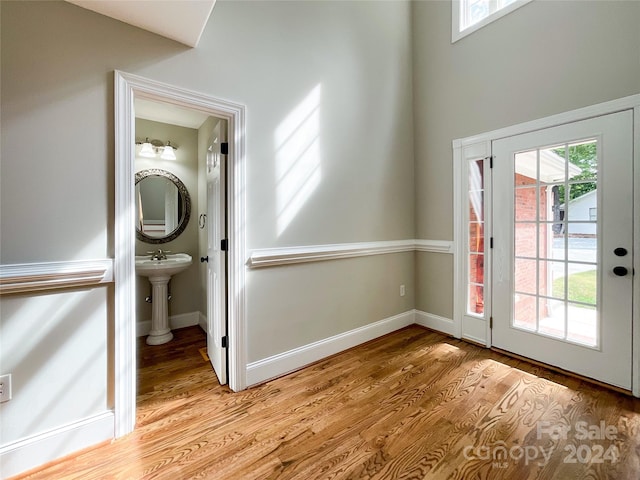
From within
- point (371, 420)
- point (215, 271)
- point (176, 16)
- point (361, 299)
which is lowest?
point (371, 420)

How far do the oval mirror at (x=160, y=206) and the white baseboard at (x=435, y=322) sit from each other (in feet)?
10.0

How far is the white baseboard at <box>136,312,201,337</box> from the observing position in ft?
10.1

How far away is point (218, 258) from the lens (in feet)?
7.06

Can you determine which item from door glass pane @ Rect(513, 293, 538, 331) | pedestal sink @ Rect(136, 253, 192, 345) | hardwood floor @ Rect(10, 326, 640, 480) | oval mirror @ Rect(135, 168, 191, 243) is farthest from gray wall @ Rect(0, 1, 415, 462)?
oval mirror @ Rect(135, 168, 191, 243)

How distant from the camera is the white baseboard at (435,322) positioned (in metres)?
3.01

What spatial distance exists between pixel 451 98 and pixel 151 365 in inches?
155

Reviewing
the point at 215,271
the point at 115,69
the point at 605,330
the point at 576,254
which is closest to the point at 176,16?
the point at 115,69

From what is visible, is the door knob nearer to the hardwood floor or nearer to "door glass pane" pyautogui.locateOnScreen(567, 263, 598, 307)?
"door glass pane" pyautogui.locateOnScreen(567, 263, 598, 307)

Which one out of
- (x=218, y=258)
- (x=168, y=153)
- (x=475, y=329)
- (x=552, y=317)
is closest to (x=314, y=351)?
(x=218, y=258)

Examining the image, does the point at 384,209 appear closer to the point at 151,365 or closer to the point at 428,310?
the point at 428,310

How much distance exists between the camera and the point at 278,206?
2191 mm

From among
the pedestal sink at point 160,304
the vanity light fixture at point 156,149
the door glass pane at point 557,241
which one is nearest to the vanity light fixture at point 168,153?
the vanity light fixture at point 156,149

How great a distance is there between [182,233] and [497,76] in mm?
3746

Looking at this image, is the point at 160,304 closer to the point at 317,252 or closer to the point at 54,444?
the point at 54,444
